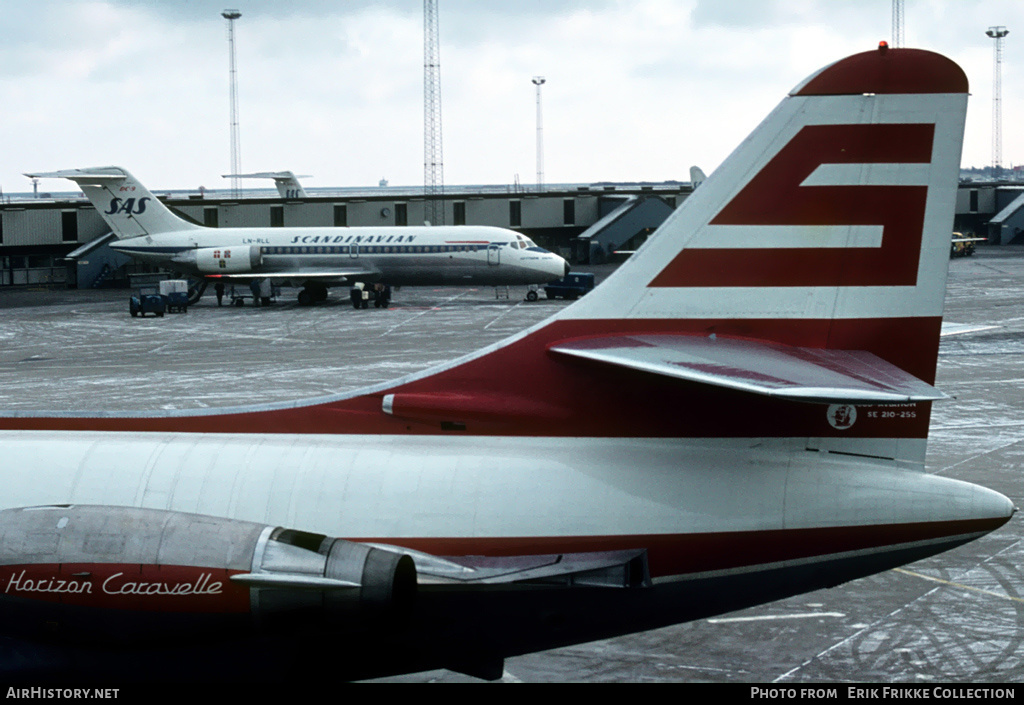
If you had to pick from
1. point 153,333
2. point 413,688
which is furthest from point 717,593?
point 153,333

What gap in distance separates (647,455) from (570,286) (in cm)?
4611

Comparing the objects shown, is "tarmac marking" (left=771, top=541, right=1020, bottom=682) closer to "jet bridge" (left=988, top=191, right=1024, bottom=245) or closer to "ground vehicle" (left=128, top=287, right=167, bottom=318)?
"ground vehicle" (left=128, top=287, right=167, bottom=318)

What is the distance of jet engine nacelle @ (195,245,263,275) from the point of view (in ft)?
180

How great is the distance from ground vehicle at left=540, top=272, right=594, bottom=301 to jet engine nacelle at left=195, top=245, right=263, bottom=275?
1349 centimetres

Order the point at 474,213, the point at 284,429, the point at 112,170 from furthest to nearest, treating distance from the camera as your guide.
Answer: the point at 474,213 < the point at 112,170 < the point at 284,429

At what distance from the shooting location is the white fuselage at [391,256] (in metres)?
53.3

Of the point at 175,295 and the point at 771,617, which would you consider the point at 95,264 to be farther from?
the point at 771,617

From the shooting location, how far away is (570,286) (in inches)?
2180

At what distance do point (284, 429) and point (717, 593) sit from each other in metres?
4.08

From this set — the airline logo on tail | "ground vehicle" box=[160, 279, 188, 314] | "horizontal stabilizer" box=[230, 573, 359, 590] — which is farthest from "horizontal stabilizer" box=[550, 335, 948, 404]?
"ground vehicle" box=[160, 279, 188, 314]

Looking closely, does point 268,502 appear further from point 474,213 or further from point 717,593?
point 474,213

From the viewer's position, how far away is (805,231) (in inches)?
378

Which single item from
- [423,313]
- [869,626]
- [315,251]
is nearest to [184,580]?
[869,626]

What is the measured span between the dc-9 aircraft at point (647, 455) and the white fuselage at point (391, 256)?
43.4m
